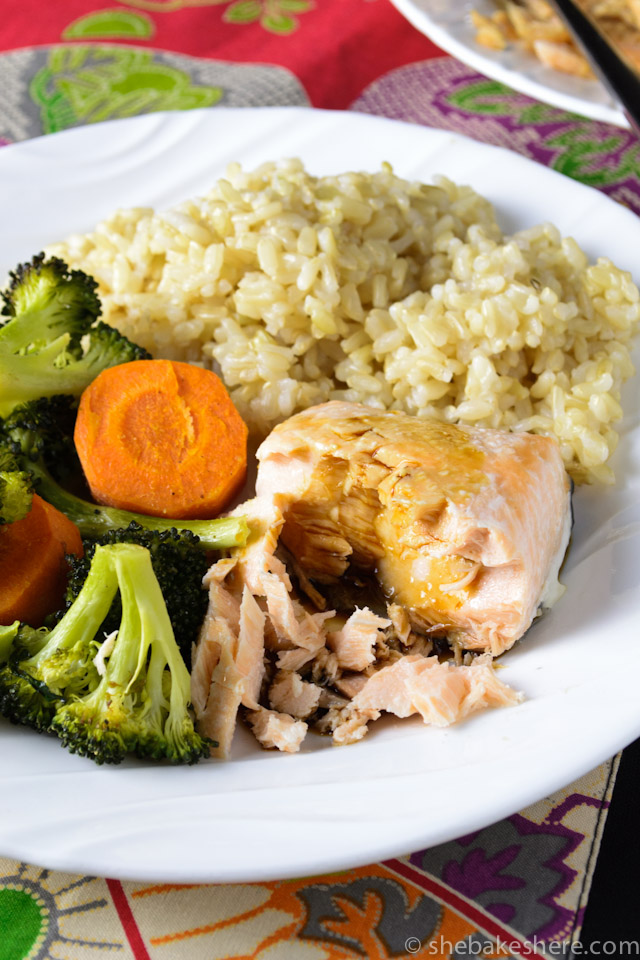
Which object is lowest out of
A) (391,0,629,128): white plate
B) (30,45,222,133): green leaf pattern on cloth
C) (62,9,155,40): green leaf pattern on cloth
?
(30,45,222,133): green leaf pattern on cloth

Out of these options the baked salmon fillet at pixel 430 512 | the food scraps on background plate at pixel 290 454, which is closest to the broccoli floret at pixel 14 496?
the food scraps on background plate at pixel 290 454

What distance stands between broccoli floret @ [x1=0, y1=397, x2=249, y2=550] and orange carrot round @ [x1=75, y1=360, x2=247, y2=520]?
0.08m

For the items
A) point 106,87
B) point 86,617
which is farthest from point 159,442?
point 106,87

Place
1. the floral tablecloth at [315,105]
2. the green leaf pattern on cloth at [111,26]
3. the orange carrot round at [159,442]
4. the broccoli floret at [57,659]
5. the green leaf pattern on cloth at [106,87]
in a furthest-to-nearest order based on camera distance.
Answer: the green leaf pattern on cloth at [111,26] < the green leaf pattern on cloth at [106,87] < the orange carrot round at [159,442] < the broccoli floret at [57,659] < the floral tablecloth at [315,105]

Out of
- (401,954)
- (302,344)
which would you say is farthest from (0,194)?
(401,954)

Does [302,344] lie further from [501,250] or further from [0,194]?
[0,194]

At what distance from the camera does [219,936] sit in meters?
2.31

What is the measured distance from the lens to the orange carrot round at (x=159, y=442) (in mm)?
3281

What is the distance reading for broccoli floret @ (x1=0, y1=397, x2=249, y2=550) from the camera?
10.1 feet

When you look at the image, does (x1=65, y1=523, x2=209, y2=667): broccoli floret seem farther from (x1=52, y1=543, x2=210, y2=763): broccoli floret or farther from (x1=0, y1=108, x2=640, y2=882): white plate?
Answer: (x1=0, y1=108, x2=640, y2=882): white plate

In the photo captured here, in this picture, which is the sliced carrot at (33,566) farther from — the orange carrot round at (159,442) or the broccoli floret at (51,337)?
the broccoli floret at (51,337)

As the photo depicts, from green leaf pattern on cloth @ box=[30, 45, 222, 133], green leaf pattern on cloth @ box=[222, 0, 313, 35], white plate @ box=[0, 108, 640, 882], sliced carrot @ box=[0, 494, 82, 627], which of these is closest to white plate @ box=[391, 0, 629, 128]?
green leaf pattern on cloth @ box=[222, 0, 313, 35]

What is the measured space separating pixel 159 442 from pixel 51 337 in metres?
0.58

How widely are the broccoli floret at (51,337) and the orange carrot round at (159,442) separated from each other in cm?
12
